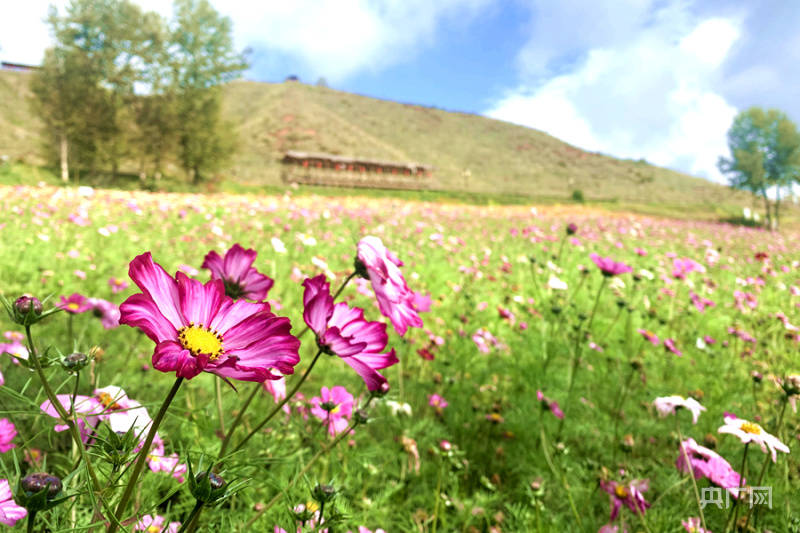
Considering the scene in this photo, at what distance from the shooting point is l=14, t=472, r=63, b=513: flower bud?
39cm

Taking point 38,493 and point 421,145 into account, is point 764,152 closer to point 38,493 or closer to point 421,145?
point 421,145

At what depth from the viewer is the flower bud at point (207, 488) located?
0.39 metres

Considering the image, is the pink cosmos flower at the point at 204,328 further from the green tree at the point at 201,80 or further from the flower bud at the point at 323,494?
the green tree at the point at 201,80

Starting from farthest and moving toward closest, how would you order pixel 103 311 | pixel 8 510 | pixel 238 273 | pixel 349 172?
pixel 349 172 → pixel 103 311 → pixel 238 273 → pixel 8 510

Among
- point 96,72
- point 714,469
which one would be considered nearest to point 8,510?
point 714,469

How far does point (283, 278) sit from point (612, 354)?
2559 mm

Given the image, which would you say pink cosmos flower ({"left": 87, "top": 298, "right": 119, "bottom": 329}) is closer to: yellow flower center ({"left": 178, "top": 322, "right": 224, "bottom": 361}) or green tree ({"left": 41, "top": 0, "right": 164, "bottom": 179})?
yellow flower center ({"left": 178, "top": 322, "right": 224, "bottom": 361})

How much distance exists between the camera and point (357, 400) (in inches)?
42.9

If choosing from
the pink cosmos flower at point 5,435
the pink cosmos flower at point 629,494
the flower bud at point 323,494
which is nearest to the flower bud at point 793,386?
the pink cosmos flower at point 629,494

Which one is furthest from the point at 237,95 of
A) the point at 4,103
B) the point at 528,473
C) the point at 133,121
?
the point at 528,473

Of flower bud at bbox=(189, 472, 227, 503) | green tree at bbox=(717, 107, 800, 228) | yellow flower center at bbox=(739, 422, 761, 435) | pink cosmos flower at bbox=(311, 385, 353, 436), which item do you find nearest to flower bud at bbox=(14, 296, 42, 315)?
flower bud at bbox=(189, 472, 227, 503)

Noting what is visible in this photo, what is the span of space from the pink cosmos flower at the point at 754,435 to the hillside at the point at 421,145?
25.2 meters

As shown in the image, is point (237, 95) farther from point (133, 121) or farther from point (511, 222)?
point (511, 222)

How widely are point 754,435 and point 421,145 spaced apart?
45.9 metres
